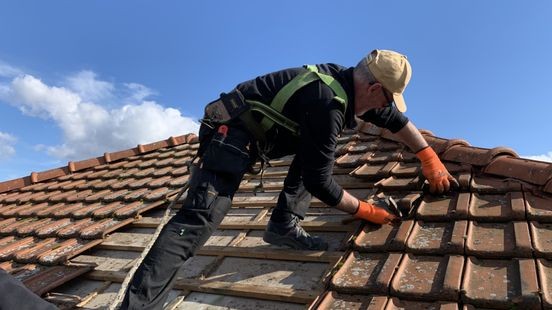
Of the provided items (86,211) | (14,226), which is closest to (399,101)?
(86,211)

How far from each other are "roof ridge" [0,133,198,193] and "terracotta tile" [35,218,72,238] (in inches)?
100

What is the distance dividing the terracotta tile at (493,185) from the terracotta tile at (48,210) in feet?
13.7

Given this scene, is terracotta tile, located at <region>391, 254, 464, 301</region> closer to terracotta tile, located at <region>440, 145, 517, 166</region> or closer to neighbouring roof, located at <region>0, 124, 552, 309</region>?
neighbouring roof, located at <region>0, 124, 552, 309</region>

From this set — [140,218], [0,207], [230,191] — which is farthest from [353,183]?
[0,207]

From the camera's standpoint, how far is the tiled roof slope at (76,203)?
10.7 ft

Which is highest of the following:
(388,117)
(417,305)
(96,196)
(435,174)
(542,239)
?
(388,117)

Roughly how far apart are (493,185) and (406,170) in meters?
0.65

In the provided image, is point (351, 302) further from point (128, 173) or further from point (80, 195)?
point (128, 173)

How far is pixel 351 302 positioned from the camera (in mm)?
1900

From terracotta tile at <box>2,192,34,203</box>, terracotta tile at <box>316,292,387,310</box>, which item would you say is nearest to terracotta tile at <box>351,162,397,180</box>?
terracotta tile at <box>316,292,387,310</box>

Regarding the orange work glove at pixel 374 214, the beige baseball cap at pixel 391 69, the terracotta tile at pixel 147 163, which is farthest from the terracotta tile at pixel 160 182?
the beige baseball cap at pixel 391 69

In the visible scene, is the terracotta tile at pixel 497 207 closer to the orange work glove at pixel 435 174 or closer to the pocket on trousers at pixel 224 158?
the orange work glove at pixel 435 174

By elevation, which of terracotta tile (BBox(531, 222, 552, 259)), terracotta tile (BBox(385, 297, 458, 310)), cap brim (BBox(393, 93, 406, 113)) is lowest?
terracotta tile (BBox(385, 297, 458, 310))

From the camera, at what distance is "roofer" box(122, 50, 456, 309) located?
7.26ft
